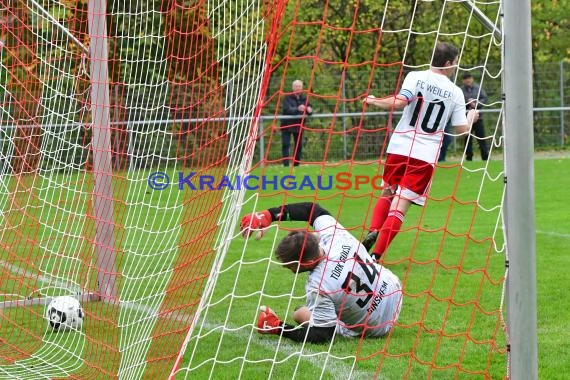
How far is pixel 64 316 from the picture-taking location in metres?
6.31

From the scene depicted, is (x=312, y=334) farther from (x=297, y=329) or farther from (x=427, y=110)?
(x=427, y=110)

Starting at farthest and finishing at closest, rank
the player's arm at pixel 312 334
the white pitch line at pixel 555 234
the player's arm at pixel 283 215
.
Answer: the white pitch line at pixel 555 234 → the player's arm at pixel 283 215 → the player's arm at pixel 312 334

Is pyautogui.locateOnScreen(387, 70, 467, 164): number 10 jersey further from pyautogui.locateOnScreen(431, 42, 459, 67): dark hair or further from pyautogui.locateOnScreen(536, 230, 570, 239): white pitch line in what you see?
pyautogui.locateOnScreen(536, 230, 570, 239): white pitch line

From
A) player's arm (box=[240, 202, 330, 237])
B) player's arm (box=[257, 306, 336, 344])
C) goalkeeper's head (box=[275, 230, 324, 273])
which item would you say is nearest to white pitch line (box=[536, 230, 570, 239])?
player's arm (box=[240, 202, 330, 237])

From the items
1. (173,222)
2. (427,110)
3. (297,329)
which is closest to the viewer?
(297,329)

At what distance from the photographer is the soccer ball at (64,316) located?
630 cm

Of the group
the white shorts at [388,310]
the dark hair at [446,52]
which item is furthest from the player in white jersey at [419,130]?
the white shorts at [388,310]

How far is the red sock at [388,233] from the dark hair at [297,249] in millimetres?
1685

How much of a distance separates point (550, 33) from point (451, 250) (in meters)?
19.3

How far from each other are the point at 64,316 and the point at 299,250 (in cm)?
188

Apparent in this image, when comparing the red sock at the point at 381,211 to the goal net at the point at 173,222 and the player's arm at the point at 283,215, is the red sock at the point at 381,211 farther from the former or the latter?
the player's arm at the point at 283,215

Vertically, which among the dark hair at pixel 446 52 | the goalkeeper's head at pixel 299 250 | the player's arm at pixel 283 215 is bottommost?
the player's arm at pixel 283 215

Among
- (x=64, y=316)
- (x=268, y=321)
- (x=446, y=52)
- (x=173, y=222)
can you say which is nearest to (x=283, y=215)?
(x=268, y=321)

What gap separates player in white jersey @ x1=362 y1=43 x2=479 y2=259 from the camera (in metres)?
7.09
